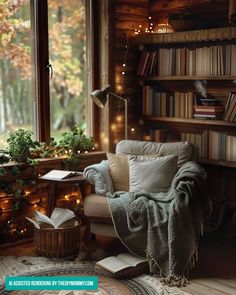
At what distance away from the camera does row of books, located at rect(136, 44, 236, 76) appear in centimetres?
420

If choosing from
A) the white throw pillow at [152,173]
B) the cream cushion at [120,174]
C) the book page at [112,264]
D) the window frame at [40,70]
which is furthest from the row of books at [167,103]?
the book page at [112,264]

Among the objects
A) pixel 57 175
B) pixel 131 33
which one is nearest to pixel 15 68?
pixel 57 175

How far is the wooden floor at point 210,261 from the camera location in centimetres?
325

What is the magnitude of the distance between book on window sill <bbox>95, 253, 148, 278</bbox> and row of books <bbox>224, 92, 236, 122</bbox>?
153 centimetres

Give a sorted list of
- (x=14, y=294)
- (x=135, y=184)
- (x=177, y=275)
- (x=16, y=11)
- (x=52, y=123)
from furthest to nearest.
Result: (x=52, y=123)
(x=16, y=11)
(x=135, y=184)
(x=177, y=275)
(x=14, y=294)

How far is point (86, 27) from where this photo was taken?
4723 mm

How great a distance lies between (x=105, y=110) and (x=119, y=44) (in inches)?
26.7

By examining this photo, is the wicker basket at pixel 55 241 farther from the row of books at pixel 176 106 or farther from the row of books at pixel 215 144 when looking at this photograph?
the row of books at pixel 176 106

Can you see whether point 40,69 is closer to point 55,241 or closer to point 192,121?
point 192,121

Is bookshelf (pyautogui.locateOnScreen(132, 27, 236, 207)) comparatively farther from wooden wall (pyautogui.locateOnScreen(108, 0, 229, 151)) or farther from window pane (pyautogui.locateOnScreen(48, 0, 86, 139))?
window pane (pyautogui.locateOnScreen(48, 0, 86, 139))

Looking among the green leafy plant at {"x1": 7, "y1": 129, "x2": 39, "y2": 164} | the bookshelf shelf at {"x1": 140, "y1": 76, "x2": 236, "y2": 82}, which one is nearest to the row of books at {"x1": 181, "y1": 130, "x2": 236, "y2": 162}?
the bookshelf shelf at {"x1": 140, "y1": 76, "x2": 236, "y2": 82}

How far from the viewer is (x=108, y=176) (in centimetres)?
400

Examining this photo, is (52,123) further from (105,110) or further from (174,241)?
(174,241)

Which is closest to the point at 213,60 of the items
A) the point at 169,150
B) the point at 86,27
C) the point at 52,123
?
the point at 169,150
